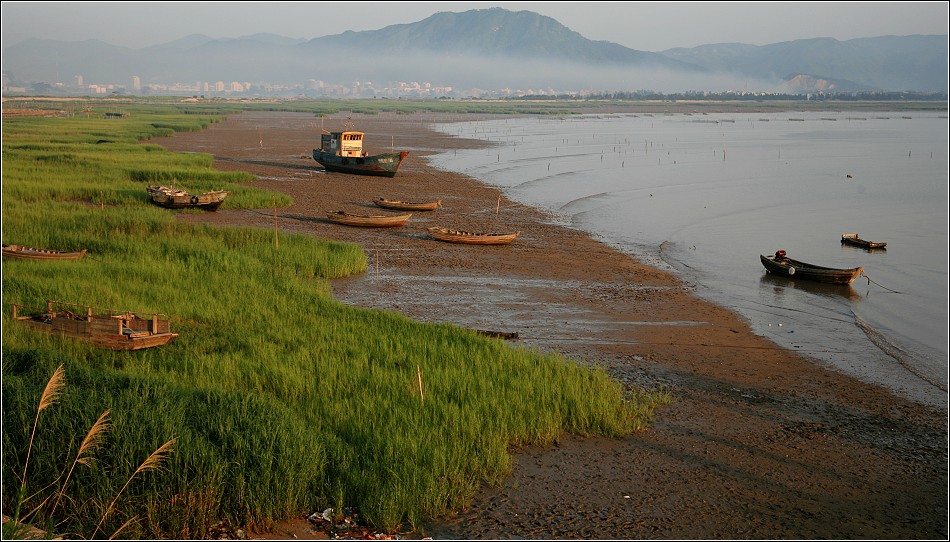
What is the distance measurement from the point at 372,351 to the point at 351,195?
27786 millimetres

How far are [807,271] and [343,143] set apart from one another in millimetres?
32038

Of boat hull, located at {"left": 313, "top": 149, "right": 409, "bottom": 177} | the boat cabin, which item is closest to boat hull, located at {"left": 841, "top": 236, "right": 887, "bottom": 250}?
boat hull, located at {"left": 313, "top": 149, "right": 409, "bottom": 177}

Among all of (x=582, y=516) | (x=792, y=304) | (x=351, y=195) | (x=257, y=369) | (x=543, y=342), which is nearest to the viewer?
(x=582, y=516)

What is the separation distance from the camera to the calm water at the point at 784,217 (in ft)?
71.5

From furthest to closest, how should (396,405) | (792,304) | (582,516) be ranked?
1. (792,304)
2. (396,405)
3. (582,516)

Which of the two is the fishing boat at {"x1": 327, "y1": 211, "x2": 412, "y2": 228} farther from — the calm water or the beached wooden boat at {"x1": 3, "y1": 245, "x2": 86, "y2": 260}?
the beached wooden boat at {"x1": 3, "y1": 245, "x2": 86, "y2": 260}

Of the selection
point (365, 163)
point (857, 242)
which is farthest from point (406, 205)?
point (857, 242)

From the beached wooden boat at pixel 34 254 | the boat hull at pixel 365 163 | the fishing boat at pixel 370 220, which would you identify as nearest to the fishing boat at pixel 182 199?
the fishing boat at pixel 370 220

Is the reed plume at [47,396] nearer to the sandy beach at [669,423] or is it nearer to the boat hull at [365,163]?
the sandy beach at [669,423]

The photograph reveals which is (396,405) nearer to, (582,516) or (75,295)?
(582,516)

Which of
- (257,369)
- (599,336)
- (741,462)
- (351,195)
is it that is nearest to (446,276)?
(599,336)

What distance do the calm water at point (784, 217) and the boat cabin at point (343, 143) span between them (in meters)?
8.37

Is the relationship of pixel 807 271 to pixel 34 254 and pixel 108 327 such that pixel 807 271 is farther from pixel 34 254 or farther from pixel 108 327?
pixel 34 254

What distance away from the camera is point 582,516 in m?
11.0
